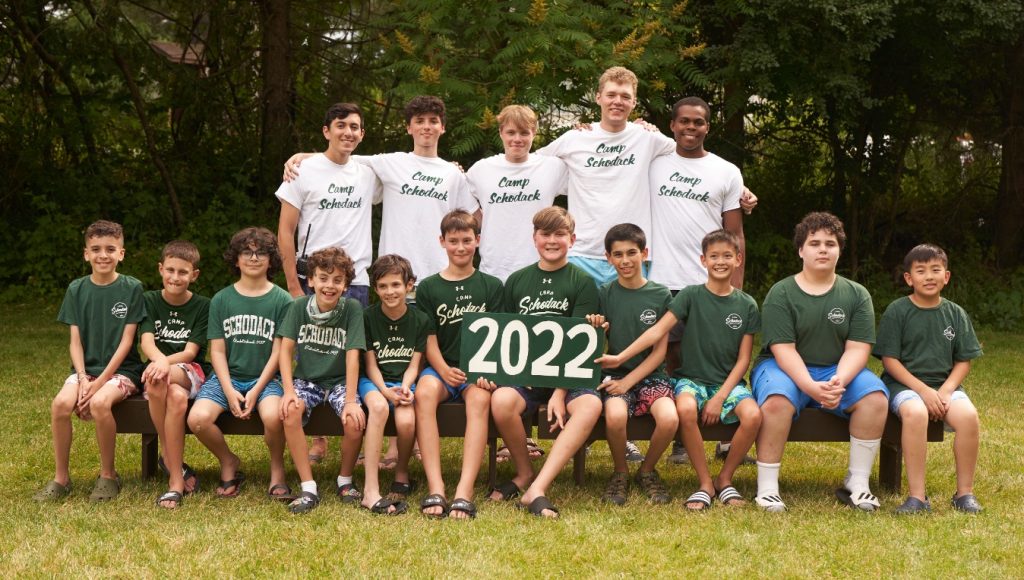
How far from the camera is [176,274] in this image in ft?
17.7

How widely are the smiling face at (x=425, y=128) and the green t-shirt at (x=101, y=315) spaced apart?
1.76m

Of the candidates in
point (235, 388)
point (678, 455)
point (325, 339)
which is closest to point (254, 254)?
point (325, 339)

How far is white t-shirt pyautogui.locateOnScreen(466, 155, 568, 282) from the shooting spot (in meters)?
5.90

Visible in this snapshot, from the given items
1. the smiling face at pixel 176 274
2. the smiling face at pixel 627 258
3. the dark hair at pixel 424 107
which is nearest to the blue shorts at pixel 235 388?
the smiling face at pixel 176 274

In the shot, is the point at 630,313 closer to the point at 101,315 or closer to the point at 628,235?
the point at 628,235

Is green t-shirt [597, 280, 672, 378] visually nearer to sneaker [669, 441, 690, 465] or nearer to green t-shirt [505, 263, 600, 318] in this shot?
green t-shirt [505, 263, 600, 318]

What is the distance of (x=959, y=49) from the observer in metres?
12.0

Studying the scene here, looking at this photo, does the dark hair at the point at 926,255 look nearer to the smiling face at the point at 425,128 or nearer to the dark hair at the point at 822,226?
the dark hair at the point at 822,226

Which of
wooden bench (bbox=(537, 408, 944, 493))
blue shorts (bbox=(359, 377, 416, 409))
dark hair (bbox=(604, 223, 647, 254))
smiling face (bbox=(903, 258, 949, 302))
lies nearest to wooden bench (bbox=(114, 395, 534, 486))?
blue shorts (bbox=(359, 377, 416, 409))

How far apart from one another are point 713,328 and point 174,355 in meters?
2.82

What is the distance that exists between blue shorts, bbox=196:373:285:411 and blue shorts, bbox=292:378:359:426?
0.32ft

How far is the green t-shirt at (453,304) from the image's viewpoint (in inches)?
216

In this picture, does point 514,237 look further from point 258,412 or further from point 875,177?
point 875,177

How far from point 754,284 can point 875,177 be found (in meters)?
2.33
